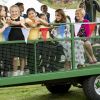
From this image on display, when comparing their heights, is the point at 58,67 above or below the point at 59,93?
above

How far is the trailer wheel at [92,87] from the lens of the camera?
7.98m

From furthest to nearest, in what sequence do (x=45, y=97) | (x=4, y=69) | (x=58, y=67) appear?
1. (x=45, y=97)
2. (x=58, y=67)
3. (x=4, y=69)

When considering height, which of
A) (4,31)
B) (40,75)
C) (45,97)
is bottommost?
(45,97)

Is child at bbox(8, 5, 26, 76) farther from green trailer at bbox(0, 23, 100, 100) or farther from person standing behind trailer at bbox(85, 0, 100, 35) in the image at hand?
person standing behind trailer at bbox(85, 0, 100, 35)

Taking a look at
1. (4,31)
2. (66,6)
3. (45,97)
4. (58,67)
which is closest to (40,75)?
(58,67)

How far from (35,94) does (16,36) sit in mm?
2285

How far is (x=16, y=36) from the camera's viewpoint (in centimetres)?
738

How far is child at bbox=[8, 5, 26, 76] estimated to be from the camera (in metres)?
7.32

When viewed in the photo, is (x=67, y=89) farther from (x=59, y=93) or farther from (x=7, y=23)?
(x=7, y=23)

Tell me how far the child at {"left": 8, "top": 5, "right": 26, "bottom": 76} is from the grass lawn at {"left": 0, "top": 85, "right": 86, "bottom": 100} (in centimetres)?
169

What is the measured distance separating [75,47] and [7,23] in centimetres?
139

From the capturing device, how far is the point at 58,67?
7758 millimetres

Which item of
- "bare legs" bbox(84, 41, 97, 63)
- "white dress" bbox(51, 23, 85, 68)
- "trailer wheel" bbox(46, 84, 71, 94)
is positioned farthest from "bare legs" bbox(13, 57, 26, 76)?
"trailer wheel" bbox(46, 84, 71, 94)

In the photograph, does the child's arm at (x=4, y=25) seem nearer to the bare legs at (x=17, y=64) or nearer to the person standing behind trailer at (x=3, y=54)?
the person standing behind trailer at (x=3, y=54)
